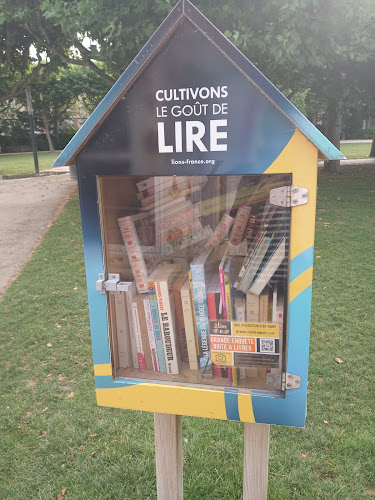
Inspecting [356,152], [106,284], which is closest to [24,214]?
[106,284]

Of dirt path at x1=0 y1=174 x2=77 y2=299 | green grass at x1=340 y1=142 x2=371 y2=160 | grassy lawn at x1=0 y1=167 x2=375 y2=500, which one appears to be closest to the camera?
grassy lawn at x1=0 y1=167 x2=375 y2=500

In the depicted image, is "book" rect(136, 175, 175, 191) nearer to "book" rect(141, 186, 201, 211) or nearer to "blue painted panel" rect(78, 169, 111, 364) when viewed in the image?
"book" rect(141, 186, 201, 211)

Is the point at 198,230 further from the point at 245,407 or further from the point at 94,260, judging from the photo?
the point at 245,407

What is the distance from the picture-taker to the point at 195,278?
5.48 ft

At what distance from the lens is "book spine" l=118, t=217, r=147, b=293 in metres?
1.74

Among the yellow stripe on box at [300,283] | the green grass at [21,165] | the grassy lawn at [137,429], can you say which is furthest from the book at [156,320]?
the green grass at [21,165]

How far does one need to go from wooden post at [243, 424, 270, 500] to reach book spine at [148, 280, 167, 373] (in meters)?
0.46

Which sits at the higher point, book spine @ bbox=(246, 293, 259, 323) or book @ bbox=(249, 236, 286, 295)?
book @ bbox=(249, 236, 286, 295)

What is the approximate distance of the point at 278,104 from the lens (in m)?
1.32

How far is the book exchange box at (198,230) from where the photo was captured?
1360mm

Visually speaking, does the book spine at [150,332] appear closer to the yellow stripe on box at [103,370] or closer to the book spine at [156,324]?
the book spine at [156,324]

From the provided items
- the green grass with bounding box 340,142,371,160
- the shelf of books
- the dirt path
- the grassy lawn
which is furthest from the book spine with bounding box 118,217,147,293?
the green grass with bounding box 340,142,371,160

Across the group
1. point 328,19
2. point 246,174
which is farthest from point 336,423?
point 328,19

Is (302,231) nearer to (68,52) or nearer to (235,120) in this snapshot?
(235,120)
